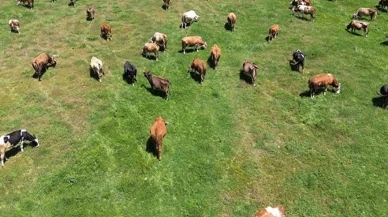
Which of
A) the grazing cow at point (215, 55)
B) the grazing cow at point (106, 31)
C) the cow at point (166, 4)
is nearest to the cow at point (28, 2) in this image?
the grazing cow at point (106, 31)

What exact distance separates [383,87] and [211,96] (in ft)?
34.8

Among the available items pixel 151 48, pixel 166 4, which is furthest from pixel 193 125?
pixel 166 4

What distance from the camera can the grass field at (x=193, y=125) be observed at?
1905cm

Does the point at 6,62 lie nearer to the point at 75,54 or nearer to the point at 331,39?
the point at 75,54

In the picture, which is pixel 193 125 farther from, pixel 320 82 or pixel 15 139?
pixel 15 139

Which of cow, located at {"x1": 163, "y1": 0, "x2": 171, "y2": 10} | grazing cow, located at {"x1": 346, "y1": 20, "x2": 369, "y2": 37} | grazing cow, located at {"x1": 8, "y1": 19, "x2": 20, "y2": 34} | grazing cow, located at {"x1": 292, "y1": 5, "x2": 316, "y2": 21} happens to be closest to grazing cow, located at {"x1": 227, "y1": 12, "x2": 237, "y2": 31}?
cow, located at {"x1": 163, "y1": 0, "x2": 171, "y2": 10}

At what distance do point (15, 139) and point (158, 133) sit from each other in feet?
22.5

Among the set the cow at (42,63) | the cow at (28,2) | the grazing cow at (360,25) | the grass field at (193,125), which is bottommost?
the grass field at (193,125)

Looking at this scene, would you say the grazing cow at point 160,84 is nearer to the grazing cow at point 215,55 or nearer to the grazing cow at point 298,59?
the grazing cow at point 215,55

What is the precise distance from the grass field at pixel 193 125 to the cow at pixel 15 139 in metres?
0.51

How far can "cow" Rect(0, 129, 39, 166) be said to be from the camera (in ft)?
64.7

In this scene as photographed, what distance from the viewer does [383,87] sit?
25.7 meters

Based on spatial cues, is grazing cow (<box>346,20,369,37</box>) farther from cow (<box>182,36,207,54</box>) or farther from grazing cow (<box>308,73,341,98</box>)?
cow (<box>182,36,207,54</box>)

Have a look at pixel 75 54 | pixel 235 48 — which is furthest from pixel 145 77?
pixel 235 48
